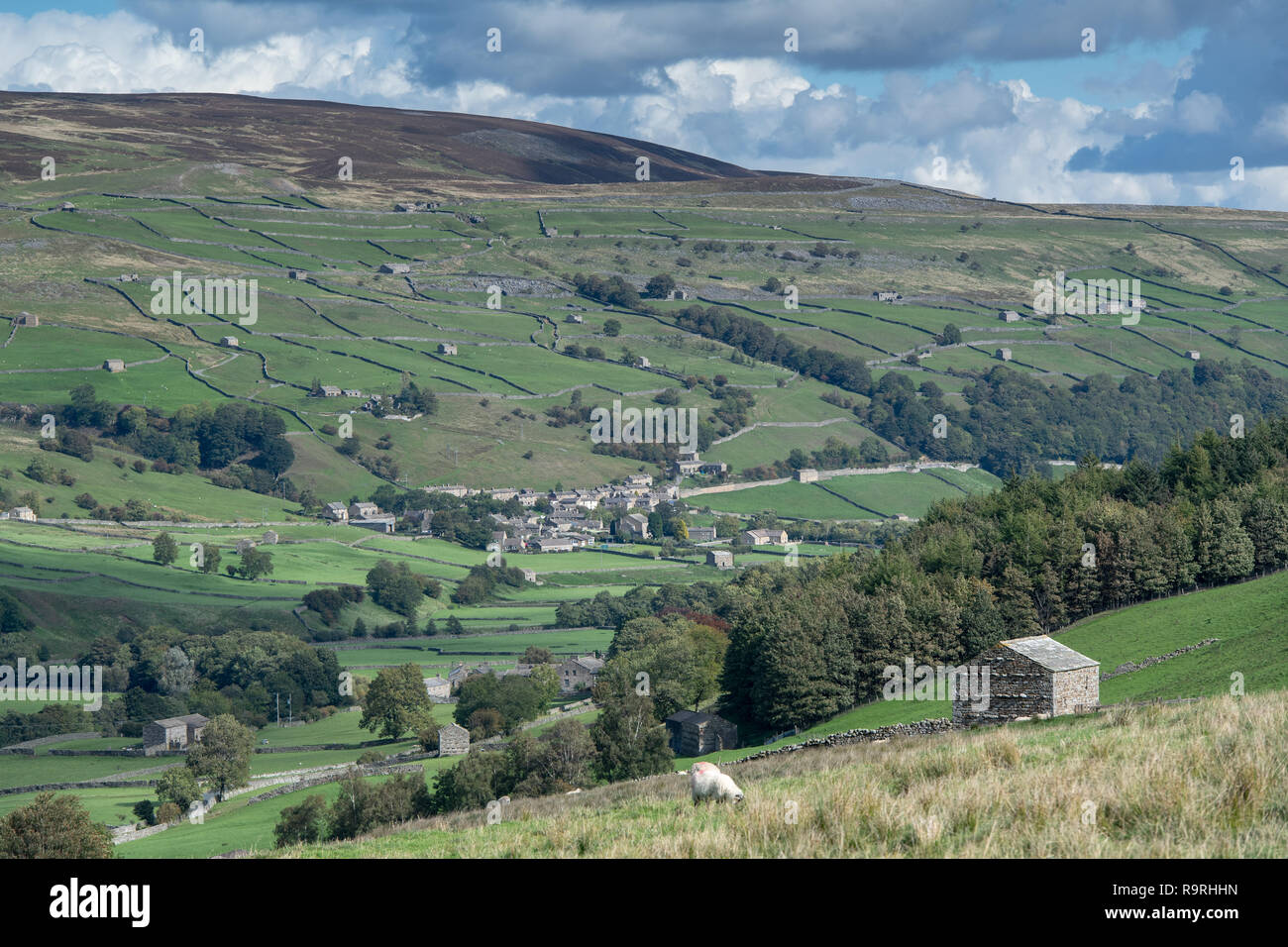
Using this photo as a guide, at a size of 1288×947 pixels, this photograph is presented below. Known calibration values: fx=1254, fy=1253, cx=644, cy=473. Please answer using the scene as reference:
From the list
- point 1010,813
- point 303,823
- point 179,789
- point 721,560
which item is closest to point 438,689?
point 179,789

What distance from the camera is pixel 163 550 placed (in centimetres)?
13462

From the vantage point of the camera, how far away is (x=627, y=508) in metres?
191

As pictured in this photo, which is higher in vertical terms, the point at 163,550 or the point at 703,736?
the point at 163,550

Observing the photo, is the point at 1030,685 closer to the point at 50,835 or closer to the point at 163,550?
the point at 50,835

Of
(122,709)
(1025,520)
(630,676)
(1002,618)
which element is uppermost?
(1025,520)

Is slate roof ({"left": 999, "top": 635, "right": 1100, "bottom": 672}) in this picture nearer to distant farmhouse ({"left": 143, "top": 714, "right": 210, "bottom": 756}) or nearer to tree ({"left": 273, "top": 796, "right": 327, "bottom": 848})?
tree ({"left": 273, "top": 796, "right": 327, "bottom": 848})

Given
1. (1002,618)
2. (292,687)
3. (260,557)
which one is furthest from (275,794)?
(260,557)

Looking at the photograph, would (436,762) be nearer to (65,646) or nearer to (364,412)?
(65,646)

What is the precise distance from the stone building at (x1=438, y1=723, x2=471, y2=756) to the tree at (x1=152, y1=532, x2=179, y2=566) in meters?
63.9

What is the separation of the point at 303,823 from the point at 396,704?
33.9 m

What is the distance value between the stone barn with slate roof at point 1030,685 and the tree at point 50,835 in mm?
27628

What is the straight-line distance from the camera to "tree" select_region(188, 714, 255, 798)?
7825 centimetres

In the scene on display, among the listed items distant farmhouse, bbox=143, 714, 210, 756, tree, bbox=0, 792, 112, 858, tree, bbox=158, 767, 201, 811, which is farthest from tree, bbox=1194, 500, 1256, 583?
distant farmhouse, bbox=143, 714, 210, 756

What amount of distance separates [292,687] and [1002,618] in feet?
213
